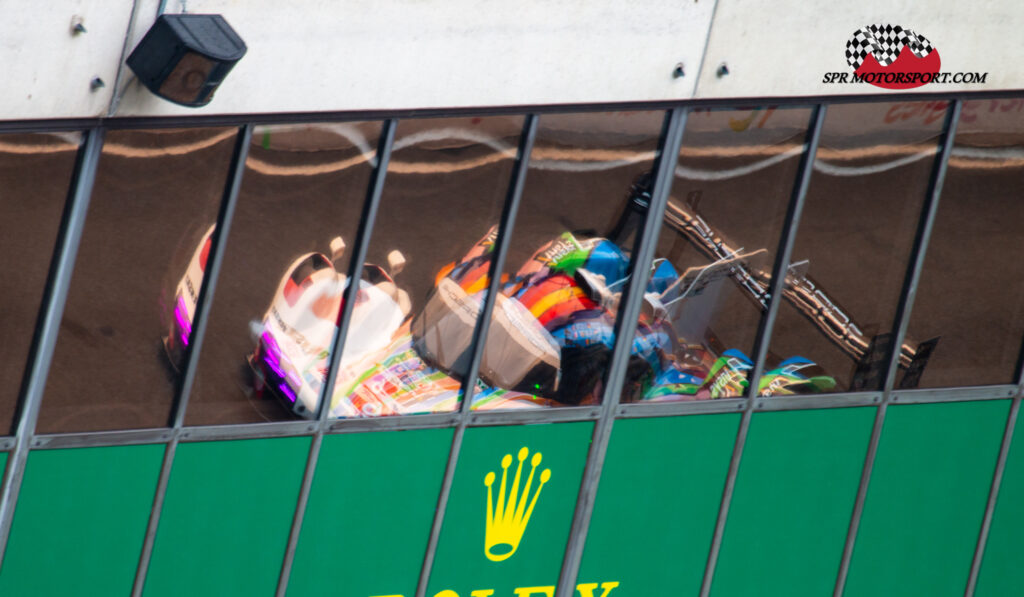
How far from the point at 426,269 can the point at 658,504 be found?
2637mm

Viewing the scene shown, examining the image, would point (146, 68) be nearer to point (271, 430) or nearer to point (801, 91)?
point (271, 430)

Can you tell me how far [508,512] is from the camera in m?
8.25

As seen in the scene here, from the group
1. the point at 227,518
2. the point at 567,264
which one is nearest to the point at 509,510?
the point at 567,264

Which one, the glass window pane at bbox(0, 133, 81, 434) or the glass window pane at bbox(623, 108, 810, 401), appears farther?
the glass window pane at bbox(623, 108, 810, 401)

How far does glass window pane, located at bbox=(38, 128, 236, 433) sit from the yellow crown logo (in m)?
2.50

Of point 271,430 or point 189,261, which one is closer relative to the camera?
point 189,261

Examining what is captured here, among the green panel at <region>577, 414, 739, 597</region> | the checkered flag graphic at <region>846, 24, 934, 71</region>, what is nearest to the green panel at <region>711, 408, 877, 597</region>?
the green panel at <region>577, 414, 739, 597</region>

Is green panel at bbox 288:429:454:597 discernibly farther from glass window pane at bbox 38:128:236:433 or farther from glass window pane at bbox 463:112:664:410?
glass window pane at bbox 38:128:236:433

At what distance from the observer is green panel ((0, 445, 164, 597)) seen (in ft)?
22.2

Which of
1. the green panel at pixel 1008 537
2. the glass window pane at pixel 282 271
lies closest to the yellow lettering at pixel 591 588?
the glass window pane at pixel 282 271

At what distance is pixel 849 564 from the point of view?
9.40 meters

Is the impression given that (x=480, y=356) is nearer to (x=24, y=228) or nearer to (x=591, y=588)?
(x=591, y=588)

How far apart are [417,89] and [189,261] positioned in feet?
5.62

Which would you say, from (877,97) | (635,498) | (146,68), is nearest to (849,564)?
(635,498)
